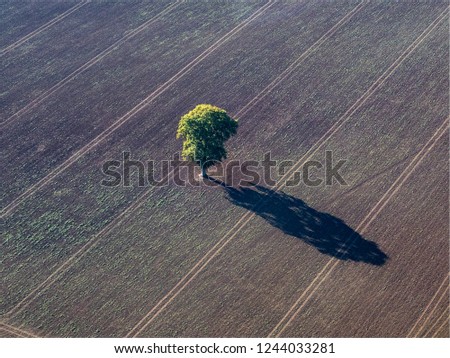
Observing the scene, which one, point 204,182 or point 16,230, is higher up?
point 16,230

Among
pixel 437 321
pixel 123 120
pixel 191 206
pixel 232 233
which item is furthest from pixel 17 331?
pixel 437 321

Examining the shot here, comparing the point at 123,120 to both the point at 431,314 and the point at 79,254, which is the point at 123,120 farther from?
the point at 431,314

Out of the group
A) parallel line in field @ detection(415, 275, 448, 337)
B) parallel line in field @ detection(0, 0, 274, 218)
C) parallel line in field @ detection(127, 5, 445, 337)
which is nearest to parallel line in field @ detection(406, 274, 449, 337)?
parallel line in field @ detection(415, 275, 448, 337)

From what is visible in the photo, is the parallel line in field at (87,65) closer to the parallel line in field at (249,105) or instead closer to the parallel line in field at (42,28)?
the parallel line in field at (42,28)

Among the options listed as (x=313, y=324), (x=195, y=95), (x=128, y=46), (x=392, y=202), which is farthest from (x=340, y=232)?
(x=128, y=46)

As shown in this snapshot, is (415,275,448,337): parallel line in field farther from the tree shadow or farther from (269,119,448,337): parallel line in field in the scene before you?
(269,119,448,337): parallel line in field

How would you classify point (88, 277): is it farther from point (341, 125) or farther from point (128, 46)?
point (128, 46)
